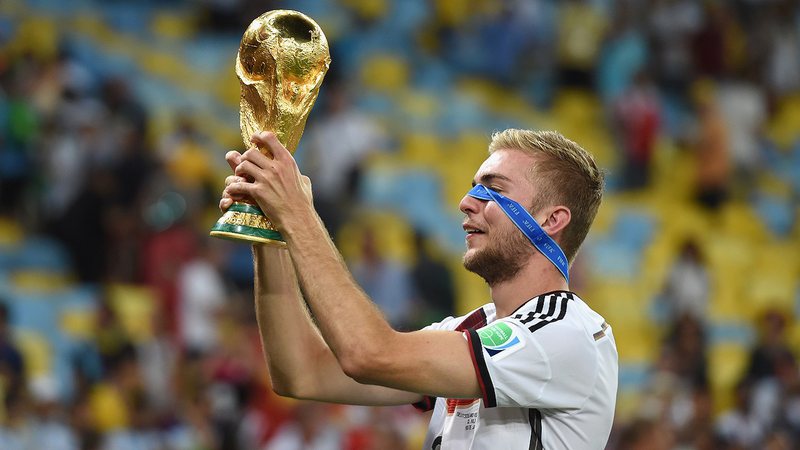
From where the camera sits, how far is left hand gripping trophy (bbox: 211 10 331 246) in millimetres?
3697

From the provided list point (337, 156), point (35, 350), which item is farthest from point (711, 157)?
point (35, 350)

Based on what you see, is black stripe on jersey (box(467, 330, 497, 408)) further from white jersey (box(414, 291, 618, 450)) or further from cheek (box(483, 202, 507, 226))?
cheek (box(483, 202, 507, 226))

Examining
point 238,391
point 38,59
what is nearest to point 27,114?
point 38,59

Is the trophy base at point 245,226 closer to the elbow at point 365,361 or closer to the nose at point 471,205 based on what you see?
the elbow at point 365,361

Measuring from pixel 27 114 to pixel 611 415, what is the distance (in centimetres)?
775

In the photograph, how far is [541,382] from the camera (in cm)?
367

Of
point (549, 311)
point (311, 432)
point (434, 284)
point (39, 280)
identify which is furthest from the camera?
point (39, 280)

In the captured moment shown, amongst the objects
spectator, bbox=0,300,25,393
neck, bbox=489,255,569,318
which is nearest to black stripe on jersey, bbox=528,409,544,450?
neck, bbox=489,255,569,318

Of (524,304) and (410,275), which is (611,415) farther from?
(410,275)

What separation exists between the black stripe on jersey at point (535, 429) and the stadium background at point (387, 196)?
14.7ft

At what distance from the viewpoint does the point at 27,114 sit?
35.2 feet

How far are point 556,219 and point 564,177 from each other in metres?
0.12

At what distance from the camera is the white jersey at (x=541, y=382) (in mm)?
3631

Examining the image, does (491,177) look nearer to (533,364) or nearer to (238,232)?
(533,364)
